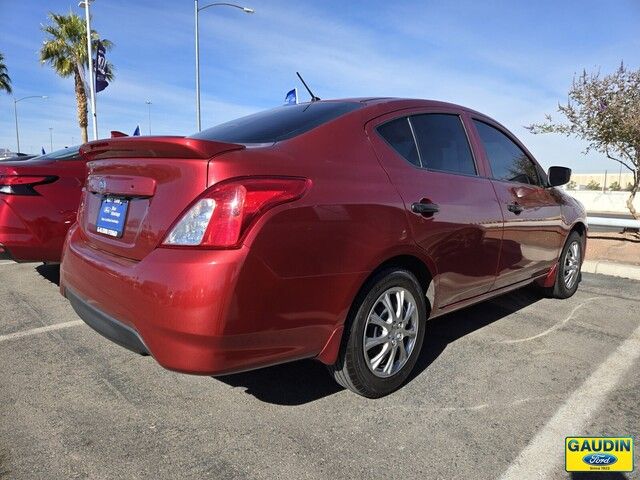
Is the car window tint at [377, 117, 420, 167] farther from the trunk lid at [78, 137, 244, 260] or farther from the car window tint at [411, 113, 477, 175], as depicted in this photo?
the trunk lid at [78, 137, 244, 260]

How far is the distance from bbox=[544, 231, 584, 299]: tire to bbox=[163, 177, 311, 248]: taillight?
11.7 ft

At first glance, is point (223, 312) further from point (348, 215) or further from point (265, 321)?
point (348, 215)

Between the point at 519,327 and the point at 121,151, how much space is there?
3195 millimetres

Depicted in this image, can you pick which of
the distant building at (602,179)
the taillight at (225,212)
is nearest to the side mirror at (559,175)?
the taillight at (225,212)

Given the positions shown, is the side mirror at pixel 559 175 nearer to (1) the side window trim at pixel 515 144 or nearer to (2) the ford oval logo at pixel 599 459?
(1) the side window trim at pixel 515 144

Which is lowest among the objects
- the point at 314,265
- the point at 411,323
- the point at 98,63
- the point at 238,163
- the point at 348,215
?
the point at 411,323

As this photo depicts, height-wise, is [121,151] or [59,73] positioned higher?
[59,73]

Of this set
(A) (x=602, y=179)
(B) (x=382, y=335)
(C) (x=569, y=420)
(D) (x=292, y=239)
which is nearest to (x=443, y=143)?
(B) (x=382, y=335)

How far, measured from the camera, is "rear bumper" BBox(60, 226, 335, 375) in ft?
6.60

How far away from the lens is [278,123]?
291 cm

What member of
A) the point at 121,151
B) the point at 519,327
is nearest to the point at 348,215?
the point at 121,151

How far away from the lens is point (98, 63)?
55.1 ft

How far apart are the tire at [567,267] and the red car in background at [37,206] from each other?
14.8ft

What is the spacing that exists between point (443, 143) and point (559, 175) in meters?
1.65
